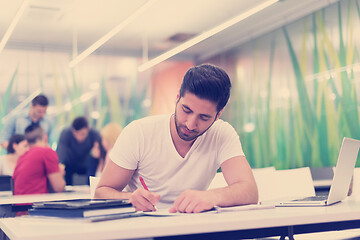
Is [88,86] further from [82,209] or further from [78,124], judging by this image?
[82,209]

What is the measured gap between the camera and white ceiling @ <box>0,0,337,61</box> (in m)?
6.09

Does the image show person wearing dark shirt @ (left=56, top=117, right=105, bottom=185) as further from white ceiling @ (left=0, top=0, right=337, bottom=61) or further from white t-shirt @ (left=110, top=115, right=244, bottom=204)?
white t-shirt @ (left=110, top=115, right=244, bottom=204)

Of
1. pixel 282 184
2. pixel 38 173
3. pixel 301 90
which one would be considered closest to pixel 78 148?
pixel 38 173

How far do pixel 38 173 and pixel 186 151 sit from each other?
80.4 inches

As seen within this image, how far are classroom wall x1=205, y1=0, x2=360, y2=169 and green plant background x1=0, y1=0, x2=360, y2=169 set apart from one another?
0.5 inches

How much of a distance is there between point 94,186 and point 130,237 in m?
1.01

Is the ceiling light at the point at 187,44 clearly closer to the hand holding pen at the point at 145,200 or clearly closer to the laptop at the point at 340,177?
the laptop at the point at 340,177

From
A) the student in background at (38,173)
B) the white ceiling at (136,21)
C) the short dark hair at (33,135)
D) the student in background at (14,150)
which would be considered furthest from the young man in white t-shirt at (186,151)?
the white ceiling at (136,21)

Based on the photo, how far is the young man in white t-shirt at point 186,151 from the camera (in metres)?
1.77

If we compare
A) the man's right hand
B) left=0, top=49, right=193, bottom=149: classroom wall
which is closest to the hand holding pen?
the man's right hand

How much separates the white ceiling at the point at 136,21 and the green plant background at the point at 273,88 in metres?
0.18

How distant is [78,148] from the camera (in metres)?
6.34

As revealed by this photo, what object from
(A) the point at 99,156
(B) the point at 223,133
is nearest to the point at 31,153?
(B) the point at 223,133

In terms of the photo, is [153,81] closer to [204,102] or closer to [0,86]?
[0,86]
